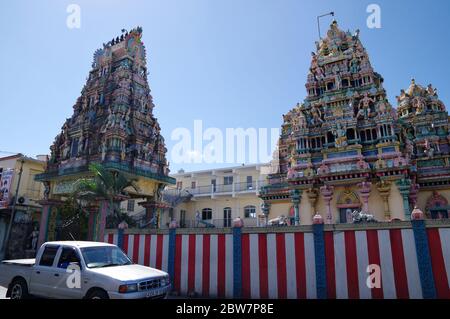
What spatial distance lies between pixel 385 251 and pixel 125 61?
20779 millimetres

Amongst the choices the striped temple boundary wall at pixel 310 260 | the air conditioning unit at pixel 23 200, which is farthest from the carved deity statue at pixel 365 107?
the air conditioning unit at pixel 23 200

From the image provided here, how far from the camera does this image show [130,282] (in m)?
6.91

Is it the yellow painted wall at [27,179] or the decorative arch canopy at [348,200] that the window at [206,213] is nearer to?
the yellow painted wall at [27,179]

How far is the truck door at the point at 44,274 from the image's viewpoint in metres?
7.99

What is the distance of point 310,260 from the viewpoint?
9.27 meters

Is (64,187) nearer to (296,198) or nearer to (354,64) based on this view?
(296,198)

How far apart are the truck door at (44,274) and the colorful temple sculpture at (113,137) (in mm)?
9051

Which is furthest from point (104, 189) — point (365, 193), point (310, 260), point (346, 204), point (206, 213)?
point (206, 213)

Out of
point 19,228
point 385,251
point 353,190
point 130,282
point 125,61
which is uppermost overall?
point 125,61

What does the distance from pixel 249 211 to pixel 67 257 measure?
1064 inches

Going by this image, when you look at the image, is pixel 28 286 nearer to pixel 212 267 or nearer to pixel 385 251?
pixel 212 267

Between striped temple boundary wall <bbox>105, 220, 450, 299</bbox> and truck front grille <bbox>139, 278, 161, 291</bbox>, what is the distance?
3.04 meters

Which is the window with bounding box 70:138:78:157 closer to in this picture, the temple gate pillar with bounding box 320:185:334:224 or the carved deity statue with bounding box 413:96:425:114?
the temple gate pillar with bounding box 320:185:334:224
